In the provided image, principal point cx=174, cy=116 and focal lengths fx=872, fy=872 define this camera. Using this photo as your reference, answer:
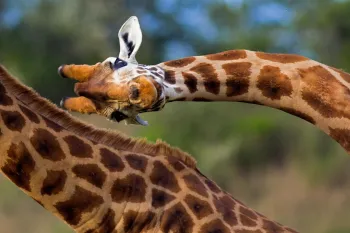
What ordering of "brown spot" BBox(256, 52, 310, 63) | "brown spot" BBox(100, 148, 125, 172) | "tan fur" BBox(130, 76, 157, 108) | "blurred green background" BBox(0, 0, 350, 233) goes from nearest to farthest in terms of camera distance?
"tan fur" BBox(130, 76, 157, 108), "brown spot" BBox(100, 148, 125, 172), "brown spot" BBox(256, 52, 310, 63), "blurred green background" BBox(0, 0, 350, 233)

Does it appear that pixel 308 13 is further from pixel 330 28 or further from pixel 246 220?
pixel 246 220

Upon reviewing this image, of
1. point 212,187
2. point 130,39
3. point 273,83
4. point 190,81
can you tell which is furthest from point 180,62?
point 212,187

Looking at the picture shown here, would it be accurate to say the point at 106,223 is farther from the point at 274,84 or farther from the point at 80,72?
the point at 274,84

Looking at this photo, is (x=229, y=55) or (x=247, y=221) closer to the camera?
(x=247, y=221)

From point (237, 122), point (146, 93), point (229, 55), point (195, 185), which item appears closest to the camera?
point (146, 93)

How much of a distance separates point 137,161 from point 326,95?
25.7 inches

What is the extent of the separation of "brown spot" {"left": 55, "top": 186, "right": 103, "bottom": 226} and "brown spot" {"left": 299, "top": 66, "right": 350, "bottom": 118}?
77cm

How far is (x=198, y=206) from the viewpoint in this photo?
2.73 m

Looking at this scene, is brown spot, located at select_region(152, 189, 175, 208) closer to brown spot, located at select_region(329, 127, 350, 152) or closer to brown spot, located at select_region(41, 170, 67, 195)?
brown spot, located at select_region(41, 170, 67, 195)

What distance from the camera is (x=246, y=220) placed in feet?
9.16

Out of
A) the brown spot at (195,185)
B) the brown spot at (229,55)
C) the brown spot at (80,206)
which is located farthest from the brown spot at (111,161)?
the brown spot at (229,55)

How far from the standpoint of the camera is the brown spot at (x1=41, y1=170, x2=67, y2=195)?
256 cm

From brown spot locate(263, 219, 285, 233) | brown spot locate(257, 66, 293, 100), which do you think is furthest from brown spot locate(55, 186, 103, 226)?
brown spot locate(257, 66, 293, 100)

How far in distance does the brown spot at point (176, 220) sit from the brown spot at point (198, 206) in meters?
0.03
